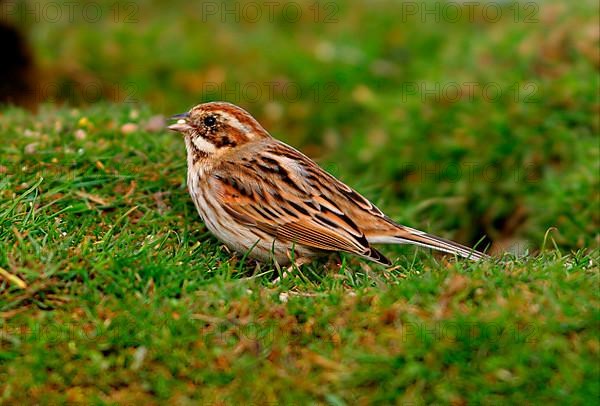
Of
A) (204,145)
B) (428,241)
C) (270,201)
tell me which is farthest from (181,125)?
(428,241)

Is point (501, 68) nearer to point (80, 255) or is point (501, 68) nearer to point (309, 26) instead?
point (309, 26)

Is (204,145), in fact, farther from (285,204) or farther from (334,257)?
(334,257)

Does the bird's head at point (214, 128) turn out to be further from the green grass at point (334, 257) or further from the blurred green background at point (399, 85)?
the blurred green background at point (399, 85)

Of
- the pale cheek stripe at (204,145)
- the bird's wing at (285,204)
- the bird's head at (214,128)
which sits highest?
the bird's head at (214,128)

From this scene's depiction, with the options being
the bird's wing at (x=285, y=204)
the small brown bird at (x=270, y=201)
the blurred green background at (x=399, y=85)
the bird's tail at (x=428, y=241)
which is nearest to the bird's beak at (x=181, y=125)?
the small brown bird at (x=270, y=201)

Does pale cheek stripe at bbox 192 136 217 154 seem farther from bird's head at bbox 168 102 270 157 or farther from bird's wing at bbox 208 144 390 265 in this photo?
bird's wing at bbox 208 144 390 265

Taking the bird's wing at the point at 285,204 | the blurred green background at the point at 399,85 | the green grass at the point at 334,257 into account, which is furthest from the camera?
the blurred green background at the point at 399,85

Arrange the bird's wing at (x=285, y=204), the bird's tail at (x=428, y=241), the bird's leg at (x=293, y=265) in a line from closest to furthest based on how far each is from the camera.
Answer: the bird's leg at (x=293, y=265) < the bird's tail at (x=428, y=241) < the bird's wing at (x=285, y=204)
